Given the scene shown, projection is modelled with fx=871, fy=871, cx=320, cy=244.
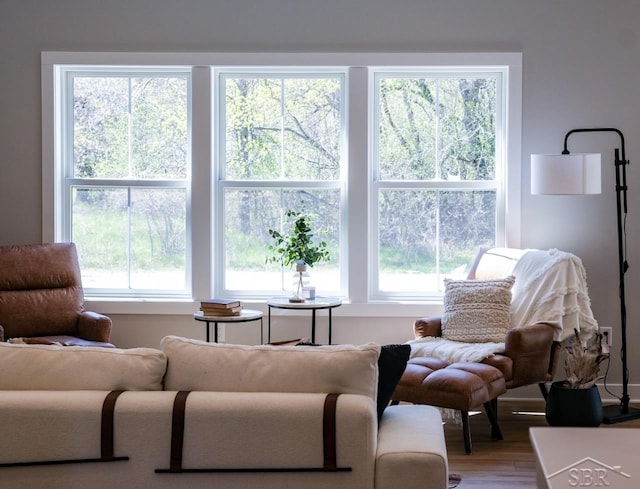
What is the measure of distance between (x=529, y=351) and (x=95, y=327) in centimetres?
275

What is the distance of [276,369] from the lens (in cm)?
267

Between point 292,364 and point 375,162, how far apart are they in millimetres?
3725

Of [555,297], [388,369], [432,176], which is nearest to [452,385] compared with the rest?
[555,297]

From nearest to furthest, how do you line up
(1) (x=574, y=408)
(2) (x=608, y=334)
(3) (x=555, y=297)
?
(1) (x=574, y=408) < (3) (x=555, y=297) < (2) (x=608, y=334)

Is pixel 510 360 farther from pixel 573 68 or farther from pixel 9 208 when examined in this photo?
pixel 9 208

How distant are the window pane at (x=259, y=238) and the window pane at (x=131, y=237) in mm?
354

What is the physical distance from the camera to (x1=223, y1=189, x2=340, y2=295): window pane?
6.30 m

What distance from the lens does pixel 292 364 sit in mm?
2670

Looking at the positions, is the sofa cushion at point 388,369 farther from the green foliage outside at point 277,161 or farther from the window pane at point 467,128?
the window pane at point 467,128

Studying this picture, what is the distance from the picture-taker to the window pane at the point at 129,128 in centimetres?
631

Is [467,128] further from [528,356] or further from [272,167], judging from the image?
[528,356]

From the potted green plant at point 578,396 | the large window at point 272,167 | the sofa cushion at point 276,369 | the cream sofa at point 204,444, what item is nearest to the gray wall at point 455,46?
the large window at point 272,167

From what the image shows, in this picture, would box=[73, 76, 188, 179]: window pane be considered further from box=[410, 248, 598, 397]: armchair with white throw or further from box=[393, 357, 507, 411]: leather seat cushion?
box=[393, 357, 507, 411]: leather seat cushion

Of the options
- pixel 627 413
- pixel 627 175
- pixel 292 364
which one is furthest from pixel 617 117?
pixel 292 364
